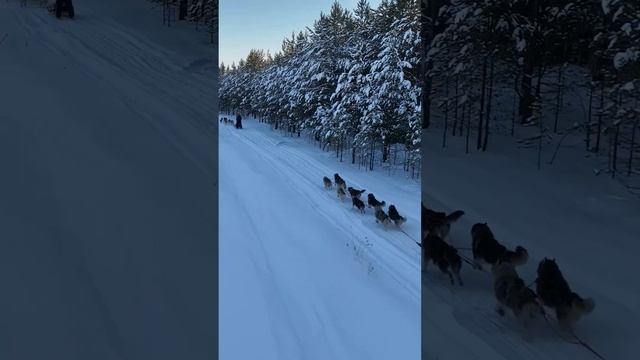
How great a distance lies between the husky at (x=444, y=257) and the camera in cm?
194

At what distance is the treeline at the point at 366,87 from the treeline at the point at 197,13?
0.63 ft

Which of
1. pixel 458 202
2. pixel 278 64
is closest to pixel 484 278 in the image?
pixel 458 202

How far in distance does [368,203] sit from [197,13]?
1.20 m

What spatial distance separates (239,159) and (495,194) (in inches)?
56.1

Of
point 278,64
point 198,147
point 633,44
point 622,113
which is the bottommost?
point 198,147

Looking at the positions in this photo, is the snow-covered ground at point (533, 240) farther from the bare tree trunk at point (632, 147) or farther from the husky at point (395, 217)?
the husky at point (395, 217)

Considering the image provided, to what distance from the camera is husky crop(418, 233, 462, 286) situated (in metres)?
1.94

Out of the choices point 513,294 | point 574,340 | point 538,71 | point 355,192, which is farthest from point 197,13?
point 574,340

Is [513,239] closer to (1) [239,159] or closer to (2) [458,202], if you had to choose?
(2) [458,202]

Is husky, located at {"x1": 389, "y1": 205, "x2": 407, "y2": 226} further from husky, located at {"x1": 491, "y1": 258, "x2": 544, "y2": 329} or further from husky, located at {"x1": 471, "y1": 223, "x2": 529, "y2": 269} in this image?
husky, located at {"x1": 491, "y1": 258, "x2": 544, "y2": 329}

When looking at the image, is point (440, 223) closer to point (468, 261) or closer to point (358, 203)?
point (468, 261)

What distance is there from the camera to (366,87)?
258 centimetres

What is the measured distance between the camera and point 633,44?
70.4 inches

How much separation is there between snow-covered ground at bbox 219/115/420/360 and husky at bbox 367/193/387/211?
0.15ft
